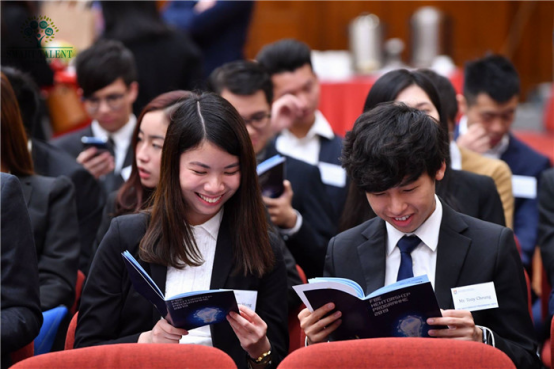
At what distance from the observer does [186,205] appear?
2.62 m

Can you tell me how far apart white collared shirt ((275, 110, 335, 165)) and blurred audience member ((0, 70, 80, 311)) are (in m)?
1.44

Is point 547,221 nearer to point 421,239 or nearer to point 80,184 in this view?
point 421,239

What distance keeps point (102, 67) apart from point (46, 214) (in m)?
1.45

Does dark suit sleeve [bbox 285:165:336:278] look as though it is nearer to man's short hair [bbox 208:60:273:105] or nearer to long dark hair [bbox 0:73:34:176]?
man's short hair [bbox 208:60:273:105]

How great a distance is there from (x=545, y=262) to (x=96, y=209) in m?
2.12

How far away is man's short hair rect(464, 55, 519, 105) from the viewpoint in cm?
423

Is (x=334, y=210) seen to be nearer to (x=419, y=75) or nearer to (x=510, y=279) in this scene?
(x=419, y=75)

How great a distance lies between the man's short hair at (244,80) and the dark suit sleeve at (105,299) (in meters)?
1.36

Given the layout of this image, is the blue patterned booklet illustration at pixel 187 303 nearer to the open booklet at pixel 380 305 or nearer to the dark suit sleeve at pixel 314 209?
the open booklet at pixel 380 305

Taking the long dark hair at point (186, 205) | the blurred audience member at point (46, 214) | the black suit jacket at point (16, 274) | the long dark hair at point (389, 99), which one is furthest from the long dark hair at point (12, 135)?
the long dark hair at point (389, 99)

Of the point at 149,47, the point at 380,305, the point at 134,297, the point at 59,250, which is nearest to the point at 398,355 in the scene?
the point at 380,305

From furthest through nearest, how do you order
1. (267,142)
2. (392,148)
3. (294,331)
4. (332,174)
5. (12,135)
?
(332,174)
(267,142)
(12,135)
(294,331)
(392,148)

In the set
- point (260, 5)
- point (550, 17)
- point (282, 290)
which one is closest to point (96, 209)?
point (282, 290)

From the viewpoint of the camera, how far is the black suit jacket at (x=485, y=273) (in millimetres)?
2314
